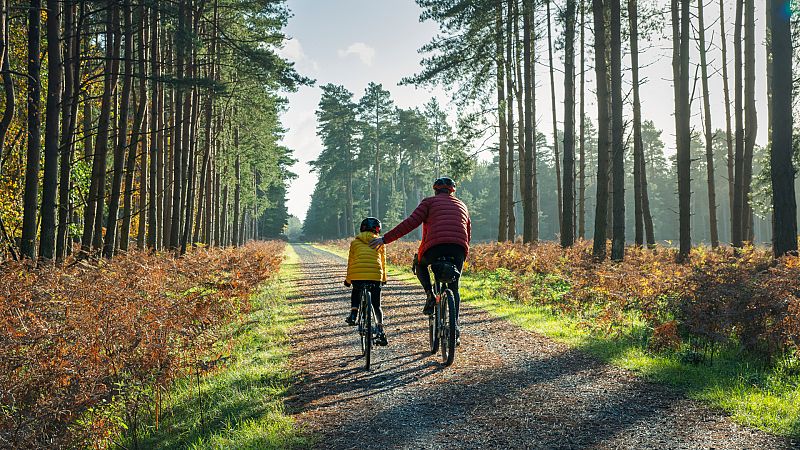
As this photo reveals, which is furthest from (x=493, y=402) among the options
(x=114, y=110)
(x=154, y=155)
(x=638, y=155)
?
(x=114, y=110)

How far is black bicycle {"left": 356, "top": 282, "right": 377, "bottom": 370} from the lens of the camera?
7346 mm

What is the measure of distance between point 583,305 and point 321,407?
726cm

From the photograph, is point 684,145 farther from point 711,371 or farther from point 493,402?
point 493,402

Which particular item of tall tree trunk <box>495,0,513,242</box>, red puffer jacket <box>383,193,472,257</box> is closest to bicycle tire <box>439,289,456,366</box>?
Result: red puffer jacket <box>383,193,472,257</box>

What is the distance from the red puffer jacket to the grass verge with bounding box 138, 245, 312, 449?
240 centimetres

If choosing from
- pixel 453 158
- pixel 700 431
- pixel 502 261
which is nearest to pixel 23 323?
pixel 700 431

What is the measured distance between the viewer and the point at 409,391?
621cm

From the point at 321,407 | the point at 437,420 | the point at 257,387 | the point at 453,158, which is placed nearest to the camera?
the point at 437,420

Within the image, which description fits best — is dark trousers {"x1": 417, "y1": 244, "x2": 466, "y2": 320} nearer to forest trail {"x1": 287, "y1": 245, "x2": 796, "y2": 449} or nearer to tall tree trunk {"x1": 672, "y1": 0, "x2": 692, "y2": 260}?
forest trail {"x1": 287, "y1": 245, "x2": 796, "y2": 449}

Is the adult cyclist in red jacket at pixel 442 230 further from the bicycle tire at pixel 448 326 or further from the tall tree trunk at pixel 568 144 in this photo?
the tall tree trunk at pixel 568 144

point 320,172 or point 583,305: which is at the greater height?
point 320,172

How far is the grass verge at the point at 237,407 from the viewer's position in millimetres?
4980

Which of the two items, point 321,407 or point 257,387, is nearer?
point 321,407

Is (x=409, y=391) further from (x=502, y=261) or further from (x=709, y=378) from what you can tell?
(x=502, y=261)
